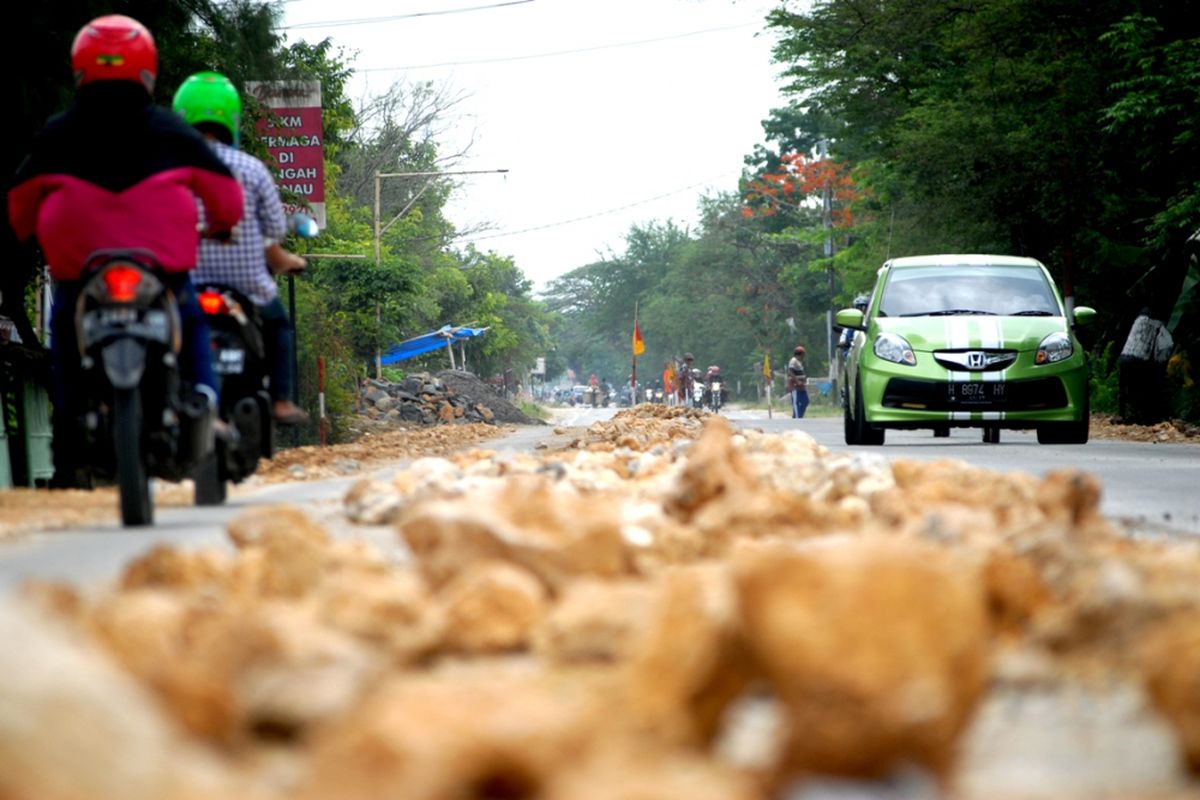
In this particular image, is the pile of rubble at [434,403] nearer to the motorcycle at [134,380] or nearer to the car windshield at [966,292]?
the car windshield at [966,292]

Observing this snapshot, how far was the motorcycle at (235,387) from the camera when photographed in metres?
9.02

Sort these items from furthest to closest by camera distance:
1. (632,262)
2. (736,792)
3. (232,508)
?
(632,262), (232,508), (736,792)

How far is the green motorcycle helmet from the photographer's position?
368 inches

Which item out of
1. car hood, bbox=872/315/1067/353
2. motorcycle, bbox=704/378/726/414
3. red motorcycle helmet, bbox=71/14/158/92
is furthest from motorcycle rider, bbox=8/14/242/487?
motorcycle, bbox=704/378/726/414

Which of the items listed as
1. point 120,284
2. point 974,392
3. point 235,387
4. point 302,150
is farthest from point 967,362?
point 302,150

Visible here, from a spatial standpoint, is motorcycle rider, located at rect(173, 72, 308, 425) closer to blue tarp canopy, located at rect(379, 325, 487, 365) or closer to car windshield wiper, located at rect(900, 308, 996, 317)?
car windshield wiper, located at rect(900, 308, 996, 317)

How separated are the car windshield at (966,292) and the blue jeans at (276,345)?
31.4 ft

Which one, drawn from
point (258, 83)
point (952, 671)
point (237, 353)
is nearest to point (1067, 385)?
point (258, 83)

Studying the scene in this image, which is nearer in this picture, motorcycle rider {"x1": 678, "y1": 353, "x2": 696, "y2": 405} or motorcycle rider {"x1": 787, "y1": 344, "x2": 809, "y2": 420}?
motorcycle rider {"x1": 787, "y1": 344, "x2": 809, "y2": 420}

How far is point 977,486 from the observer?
746cm

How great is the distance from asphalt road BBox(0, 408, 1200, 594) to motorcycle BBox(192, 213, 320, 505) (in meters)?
0.16

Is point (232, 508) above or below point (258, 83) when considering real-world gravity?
below

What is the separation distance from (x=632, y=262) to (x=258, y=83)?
132260 millimetres

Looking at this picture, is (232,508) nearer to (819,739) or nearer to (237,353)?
(237,353)
